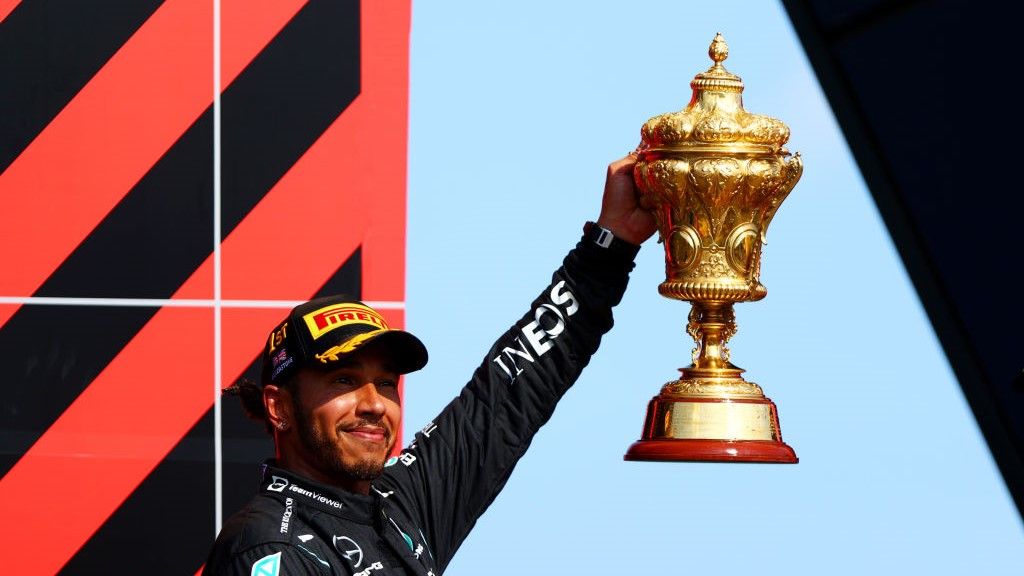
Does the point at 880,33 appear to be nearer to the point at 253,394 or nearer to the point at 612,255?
the point at 612,255

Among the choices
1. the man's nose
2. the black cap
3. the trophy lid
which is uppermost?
the trophy lid

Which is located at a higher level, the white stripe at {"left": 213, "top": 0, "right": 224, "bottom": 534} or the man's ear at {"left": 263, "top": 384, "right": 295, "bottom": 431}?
the white stripe at {"left": 213, "top": 0, "right": 224, "bottom": 534}

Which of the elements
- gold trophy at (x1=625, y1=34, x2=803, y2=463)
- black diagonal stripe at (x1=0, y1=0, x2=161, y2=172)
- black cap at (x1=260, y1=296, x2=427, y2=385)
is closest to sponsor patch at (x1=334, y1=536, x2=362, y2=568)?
black cap at (x1=260, y1=296, x2=427, y2=385)

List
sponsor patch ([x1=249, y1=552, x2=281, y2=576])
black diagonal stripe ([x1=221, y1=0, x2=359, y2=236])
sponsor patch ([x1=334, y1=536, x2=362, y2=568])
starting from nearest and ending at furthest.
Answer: sponsor patch ([x1=249, y1=552, x2=281, y2=576]), sponsor patch ([x1=334, y1=536, x2=362, y2=568]), black diagonal stripe ([x1=221, y1=0, x2=359, y2=236])

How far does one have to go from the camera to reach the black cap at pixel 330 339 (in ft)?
7.55

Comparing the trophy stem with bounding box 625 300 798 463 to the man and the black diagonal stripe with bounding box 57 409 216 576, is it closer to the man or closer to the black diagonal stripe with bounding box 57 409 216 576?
the man

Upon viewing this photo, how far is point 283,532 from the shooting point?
2.24 metres

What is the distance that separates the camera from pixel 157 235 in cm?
272

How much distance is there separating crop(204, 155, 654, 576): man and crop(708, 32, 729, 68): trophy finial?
0.21 metres

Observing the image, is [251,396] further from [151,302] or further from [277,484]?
[151,302]

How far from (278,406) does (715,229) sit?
2.12ft

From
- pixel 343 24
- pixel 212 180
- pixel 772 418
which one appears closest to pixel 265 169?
pixel 212 180

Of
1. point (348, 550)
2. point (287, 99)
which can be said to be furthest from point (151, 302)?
point (348, 550)

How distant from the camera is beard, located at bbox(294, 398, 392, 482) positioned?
2.32 metres
